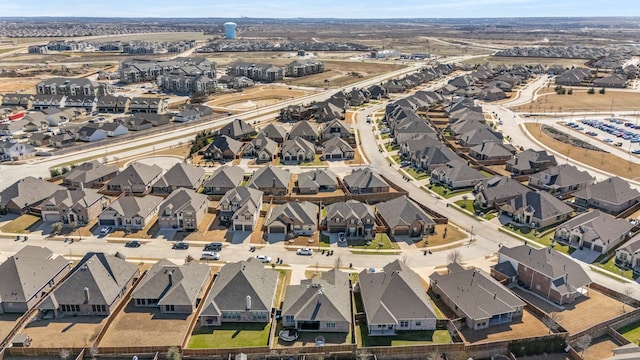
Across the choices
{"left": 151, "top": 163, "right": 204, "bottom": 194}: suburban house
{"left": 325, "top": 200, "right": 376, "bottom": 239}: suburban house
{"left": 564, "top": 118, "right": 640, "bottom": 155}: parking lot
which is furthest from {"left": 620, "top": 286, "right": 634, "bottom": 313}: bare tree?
{"left": 151, "top": 163, "right": 204, "bottom": 194}: suburban house

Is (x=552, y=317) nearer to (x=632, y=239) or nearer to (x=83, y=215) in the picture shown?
(x=632, y=239)

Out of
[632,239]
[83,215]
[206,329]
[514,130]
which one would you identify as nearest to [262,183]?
[83,215]

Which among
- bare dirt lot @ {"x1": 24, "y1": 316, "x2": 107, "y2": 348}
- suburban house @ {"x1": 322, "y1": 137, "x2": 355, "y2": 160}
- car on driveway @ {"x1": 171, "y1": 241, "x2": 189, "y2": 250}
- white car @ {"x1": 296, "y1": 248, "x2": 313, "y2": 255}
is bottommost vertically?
bare dirt lot @ {"x1": 24, "y1": 316, "x2": 107, "y2": 348}

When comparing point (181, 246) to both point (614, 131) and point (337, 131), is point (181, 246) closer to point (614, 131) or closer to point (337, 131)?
point (337, 131)

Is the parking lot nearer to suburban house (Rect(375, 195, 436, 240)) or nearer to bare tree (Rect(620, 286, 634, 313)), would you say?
bare tree (Rect(620, 286, 634, 313))

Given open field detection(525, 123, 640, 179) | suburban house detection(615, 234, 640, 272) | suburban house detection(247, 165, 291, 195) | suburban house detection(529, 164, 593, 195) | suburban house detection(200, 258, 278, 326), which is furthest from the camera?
open field detection(525, 123, 640, 179)
